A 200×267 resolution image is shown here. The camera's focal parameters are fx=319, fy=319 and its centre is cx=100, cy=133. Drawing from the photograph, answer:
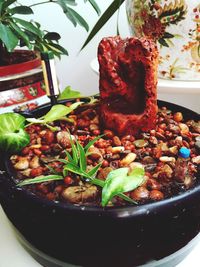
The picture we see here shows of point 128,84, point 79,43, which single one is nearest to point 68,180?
point 128,84

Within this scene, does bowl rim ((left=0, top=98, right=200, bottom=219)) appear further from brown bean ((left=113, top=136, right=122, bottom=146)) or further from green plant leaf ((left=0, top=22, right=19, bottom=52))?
green plant leaf ((left=0, top=22, right=19, bottom=52))

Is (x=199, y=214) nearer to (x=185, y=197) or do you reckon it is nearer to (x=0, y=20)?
(x=185, y=197)

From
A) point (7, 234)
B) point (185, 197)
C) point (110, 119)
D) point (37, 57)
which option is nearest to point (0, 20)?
point (37, 57)

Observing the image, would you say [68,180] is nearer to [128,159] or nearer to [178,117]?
[128,159]

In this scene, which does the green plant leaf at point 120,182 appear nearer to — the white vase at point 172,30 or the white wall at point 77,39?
the white vase at point 172,30

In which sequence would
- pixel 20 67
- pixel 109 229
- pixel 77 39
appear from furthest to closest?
pixel 77 39, pixel 20 67, pixel 109 229

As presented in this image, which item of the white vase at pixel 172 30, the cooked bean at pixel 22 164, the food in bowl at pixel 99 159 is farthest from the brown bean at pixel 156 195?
the white vase at pixel 172 30
